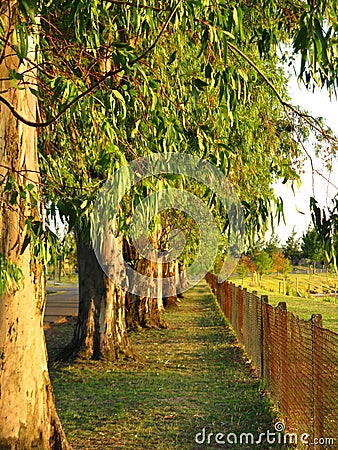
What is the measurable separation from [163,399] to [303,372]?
13.7ft

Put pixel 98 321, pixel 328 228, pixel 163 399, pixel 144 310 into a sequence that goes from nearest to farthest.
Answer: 1. pixel 328 228
2. pixel 163 399
3. pixel 98 321
4. pixel 144 310

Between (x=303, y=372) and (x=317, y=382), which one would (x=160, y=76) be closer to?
(x=303, y=372)

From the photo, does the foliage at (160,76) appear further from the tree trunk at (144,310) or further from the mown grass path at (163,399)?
the tree trunk at (144,310)

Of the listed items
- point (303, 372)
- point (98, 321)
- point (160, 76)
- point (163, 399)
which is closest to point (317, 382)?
point (303, 372)

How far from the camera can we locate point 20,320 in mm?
6523

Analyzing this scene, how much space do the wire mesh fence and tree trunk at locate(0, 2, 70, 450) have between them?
2.43 meters

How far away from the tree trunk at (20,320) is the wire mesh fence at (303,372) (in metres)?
2.43

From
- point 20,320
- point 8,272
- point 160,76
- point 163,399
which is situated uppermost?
point 160,76

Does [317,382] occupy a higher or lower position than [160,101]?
lower

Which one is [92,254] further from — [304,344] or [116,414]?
[304,344]

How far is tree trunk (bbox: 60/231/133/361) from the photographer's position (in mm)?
14422

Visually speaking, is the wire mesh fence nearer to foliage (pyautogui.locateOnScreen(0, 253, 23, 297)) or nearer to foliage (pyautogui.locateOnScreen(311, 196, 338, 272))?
foliage (pyautogui.locateOnScreen(311, 196, 338, 272))

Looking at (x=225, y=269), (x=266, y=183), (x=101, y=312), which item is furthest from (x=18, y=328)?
(x=225, y=269)

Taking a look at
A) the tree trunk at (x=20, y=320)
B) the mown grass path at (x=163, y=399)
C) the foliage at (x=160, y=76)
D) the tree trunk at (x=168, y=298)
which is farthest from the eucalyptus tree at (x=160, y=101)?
the tree trunk at (x=168, y=298)
